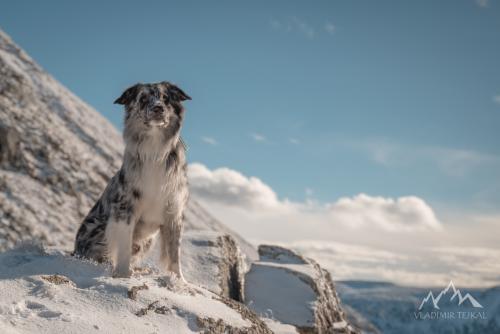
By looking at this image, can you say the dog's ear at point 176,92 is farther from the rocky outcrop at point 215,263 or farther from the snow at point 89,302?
the rocky outcrop at point 215,263

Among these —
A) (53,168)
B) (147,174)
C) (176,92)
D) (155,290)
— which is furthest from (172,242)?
(53,168)

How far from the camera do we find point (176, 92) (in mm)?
9086

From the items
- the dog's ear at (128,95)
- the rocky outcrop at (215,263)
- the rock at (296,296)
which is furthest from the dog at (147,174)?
the rock at (296,296)

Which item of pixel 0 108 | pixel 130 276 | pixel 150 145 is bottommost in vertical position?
pixel 130 276

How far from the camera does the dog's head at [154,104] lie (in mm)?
8492

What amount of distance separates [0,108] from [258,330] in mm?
47005

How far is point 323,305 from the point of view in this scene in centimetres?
1489

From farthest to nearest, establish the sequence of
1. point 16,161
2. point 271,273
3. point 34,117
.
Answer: point 34,117 → point 16,161 → point 271,273

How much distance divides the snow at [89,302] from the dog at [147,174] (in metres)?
0.79

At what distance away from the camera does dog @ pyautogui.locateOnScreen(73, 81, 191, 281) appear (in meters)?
8.77

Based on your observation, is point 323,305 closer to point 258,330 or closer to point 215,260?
point 215,260

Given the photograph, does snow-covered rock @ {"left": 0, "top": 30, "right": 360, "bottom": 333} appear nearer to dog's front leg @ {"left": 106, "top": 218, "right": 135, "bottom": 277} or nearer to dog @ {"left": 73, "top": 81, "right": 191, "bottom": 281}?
dog's front leg @ {"left": 106, "top": 218, "right": 135, "bottom": 277}

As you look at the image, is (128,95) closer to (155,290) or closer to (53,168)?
(155,290)

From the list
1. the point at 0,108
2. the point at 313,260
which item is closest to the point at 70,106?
the point at 0,108
